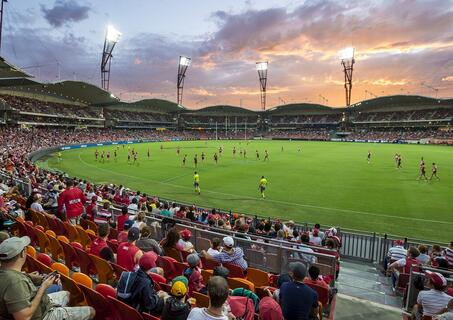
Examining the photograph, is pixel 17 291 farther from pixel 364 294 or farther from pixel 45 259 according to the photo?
pixel 364 294

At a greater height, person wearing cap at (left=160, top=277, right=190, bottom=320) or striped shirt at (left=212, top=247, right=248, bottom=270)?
person wearing cap at (left=160, top=277, right=190, bottom=320)

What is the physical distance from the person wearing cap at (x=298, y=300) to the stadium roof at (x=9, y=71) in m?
44.2

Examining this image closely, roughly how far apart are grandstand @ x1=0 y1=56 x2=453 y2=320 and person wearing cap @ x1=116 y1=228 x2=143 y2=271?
0.48 feet

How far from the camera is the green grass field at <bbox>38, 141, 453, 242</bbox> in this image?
18.6 meters

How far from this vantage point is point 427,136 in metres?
92.1

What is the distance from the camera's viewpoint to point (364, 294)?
26.6 feet

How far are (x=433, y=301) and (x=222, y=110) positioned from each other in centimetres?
13300

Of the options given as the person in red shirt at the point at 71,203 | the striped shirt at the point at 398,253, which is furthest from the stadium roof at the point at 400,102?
the person in red shirt at the point at 71,203

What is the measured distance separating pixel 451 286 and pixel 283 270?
3.30 metres

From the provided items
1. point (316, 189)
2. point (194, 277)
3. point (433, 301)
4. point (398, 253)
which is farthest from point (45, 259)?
point (316, 189)

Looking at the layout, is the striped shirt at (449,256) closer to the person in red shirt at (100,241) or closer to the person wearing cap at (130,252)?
the person wearing cap at (130,252)

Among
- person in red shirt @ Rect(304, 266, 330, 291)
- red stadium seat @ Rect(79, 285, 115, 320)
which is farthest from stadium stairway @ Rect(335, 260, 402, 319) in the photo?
red stadium seat @ Rect(79, 285, 115, 320)

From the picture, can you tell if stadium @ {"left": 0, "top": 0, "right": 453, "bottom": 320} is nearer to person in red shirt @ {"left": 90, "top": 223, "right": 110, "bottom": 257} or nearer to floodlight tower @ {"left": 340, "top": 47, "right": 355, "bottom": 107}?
person in red shirt @ {"left": 90, "top": 223, "right": 110, "bottom": 257}

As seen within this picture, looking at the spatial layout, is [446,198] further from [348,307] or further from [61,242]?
[61,242]
